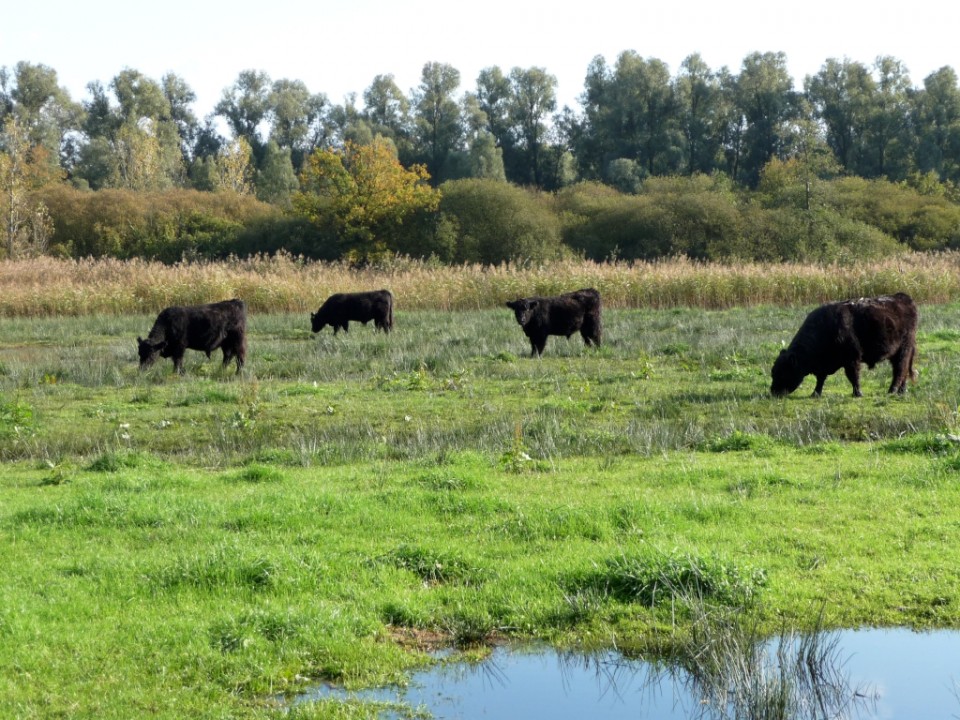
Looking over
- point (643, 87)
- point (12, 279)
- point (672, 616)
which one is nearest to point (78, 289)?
point (12, 279)

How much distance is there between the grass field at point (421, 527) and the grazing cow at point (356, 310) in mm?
11706

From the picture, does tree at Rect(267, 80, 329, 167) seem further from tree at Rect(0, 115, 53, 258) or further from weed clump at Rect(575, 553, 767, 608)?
weed clump at Rect(575, 553, 767, 608)

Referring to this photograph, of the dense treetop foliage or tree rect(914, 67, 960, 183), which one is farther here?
tree rect(914, 67, 960, 183)

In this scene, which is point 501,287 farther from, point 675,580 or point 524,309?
point 675,580

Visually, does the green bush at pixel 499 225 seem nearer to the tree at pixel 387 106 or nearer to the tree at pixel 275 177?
the tree at pixel 275 177

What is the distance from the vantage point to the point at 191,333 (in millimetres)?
21516

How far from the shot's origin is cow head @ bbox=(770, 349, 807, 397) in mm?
16078

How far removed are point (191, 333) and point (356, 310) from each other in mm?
7985

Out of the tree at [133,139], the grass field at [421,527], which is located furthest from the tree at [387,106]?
the grass field at [421,527]

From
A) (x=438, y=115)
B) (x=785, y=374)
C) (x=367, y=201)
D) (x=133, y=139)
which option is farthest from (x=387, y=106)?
(x=785, y=374)

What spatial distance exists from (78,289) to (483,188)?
29.0m

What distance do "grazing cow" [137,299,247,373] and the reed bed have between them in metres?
13.1

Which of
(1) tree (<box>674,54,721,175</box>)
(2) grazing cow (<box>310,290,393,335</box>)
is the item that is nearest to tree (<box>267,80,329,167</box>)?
(1) tree (<box>674,54,721,175</box>)

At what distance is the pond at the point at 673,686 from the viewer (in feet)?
21.0
